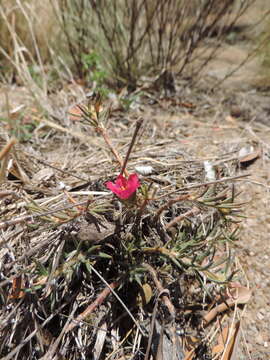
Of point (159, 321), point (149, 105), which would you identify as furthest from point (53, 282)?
point (149, 105)

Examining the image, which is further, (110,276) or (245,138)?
(245,138)

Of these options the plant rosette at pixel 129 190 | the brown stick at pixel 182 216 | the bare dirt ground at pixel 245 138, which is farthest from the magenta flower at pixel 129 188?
the bare dirt ground at pixel 245 138

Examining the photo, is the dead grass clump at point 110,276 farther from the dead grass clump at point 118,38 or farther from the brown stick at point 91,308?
the dead grass clump at point 118,38

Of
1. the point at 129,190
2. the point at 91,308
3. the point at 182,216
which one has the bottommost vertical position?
the point at 91,308

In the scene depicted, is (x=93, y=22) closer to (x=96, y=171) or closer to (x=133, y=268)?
(x=96, y=171)

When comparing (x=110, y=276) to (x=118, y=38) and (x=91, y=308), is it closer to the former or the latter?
(x=91, y=308)

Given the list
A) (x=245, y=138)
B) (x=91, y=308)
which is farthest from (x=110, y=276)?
(x=245, y=138)
